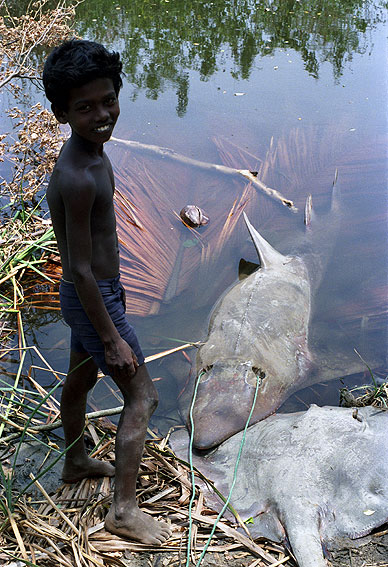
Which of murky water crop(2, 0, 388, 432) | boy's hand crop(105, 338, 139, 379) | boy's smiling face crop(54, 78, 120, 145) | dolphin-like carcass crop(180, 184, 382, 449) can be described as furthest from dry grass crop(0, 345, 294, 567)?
boy's smiling face crop(54, 78, 120, 145)

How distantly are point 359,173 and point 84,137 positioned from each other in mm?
4583

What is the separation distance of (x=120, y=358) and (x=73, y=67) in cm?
106

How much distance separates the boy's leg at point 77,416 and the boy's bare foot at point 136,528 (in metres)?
0.32

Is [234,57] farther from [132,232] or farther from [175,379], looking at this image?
[175,379]

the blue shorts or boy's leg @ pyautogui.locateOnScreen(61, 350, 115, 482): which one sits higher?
the blue shorts

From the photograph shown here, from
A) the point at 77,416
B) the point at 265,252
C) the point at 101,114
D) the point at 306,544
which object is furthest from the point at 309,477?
the point at 265,252

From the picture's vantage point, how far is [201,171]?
6.23m

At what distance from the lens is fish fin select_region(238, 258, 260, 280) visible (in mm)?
5016

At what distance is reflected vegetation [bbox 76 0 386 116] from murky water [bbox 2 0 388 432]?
0.03 metres

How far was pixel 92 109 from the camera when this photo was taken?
84.8 inches

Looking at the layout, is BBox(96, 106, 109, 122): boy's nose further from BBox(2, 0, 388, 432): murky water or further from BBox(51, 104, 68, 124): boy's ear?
BBox(2, 0, 388, 432): murky water

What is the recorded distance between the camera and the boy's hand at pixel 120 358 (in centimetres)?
231

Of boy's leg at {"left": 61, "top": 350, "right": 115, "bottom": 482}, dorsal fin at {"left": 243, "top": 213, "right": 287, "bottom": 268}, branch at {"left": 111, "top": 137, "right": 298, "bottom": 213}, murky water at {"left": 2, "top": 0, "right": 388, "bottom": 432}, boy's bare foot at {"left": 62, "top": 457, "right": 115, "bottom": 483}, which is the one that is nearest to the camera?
boy's leg at {"left": 61, "top": 350, "right": 115, "bottom": 482}

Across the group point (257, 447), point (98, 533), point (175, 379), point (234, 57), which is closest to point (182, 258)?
point (175, 379)
